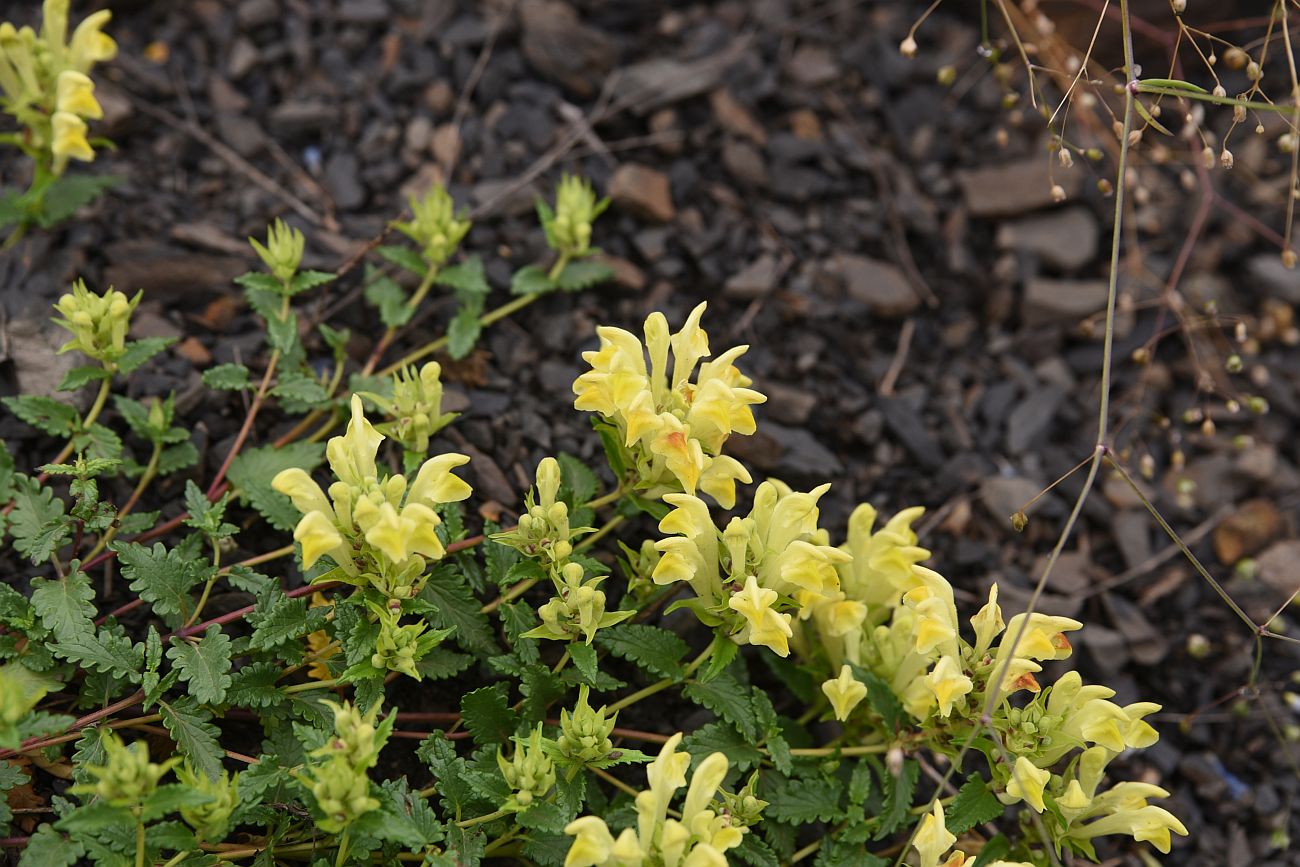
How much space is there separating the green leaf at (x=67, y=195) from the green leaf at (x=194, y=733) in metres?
1.52

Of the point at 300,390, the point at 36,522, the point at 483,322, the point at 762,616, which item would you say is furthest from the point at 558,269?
the point at 36,522

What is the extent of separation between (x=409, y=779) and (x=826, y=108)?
2741 millimetres

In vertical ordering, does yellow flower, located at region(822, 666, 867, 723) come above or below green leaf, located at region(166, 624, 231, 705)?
below

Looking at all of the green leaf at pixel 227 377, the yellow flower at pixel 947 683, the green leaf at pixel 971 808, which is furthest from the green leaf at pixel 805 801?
the green leaf at pixel 227 377

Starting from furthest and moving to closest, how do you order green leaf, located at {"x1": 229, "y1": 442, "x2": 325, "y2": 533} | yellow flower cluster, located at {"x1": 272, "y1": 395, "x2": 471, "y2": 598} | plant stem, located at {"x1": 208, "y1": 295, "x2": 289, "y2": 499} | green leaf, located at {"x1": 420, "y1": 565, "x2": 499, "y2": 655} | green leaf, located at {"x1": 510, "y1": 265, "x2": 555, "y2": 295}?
green leaf, located at {"x1": 510, "y1": 265, "x2": 555, "y2": 295}
plant stem, located at {"x1": 208, "y1": 295, "x2": 289, "y2": 499}
green leaf, located at {"x1": 229, "y1": 442, "x2": 325, "y2": 533}
green leaf, located at {"x1": 420, "y1": 565, "x2": 499, "y2": 655}
yellow flower cluster, located at {"x1": 272, "y1": 395, "x2": 471, "y2": 598}

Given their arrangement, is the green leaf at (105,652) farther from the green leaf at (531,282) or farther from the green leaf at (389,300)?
the green leaf at (531,282)

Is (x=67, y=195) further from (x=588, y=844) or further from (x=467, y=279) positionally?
(x=588, y=844)

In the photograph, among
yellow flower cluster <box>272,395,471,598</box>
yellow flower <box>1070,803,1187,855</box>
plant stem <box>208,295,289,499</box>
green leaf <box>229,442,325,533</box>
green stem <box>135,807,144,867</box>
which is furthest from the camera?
plant stem <box>208,295,289,499</box>

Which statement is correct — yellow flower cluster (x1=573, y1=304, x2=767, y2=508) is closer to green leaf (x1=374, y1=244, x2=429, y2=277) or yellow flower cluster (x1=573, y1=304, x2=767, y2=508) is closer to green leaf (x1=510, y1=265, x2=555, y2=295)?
green leaf (x1=510, y1=265, x2=555, y2=295)

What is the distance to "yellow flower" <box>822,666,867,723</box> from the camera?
2.49 metres

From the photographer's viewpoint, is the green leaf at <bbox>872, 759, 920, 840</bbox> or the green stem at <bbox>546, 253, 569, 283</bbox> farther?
the green stem at <bbox>546, 253, 569, 283</bbox>

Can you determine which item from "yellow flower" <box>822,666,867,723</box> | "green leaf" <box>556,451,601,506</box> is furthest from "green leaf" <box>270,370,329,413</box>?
"yellow flower" <box>822,666,867,723</box>

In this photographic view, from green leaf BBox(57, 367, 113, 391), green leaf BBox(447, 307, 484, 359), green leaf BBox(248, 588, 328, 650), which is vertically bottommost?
green leaf BBox(248, 588, 328, 650)

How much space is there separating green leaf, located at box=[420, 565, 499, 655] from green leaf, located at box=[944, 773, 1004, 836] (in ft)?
3.47
